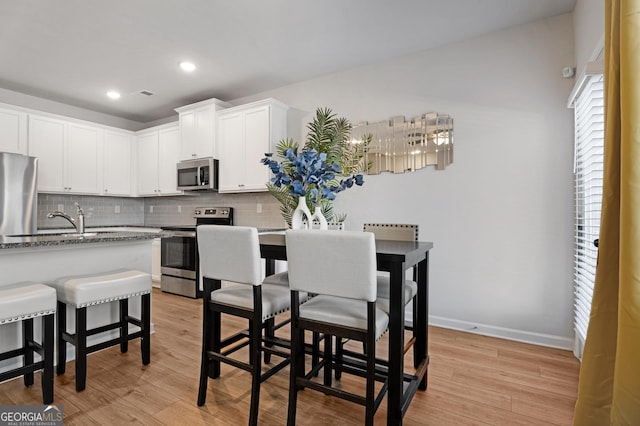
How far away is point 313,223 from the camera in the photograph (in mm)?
2076

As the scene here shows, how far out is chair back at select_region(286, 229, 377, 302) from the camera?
1.37 metres

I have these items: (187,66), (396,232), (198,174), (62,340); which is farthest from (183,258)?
(396,232)

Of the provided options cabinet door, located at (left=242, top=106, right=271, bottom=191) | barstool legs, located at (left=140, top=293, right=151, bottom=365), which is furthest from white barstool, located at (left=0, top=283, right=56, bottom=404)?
cabinet door, located at (left=242, top=106, right=271, bottom=191)

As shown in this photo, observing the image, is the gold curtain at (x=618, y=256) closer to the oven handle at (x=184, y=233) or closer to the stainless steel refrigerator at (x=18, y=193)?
the oven handle at (x=184, y=233)

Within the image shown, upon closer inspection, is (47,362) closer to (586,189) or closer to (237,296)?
(237,296)

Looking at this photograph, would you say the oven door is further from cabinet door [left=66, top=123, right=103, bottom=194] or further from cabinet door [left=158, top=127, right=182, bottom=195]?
cabinet door [left=66, top=123, right=103, bottom=194]

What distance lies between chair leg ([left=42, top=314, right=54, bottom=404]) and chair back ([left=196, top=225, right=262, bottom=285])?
894 millimetres

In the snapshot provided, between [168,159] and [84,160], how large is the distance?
1128 mm

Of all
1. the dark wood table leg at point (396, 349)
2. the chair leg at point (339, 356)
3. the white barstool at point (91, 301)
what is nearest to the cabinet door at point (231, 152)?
the white barstool at point (91, 301)

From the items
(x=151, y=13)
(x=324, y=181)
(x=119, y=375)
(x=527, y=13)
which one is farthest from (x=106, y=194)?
(x=527, y=13)

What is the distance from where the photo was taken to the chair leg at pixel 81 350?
193 cm

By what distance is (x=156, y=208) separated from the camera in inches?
219

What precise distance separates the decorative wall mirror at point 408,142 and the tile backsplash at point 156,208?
56.8 inches

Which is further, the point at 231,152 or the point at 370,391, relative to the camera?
the point at 231,152
